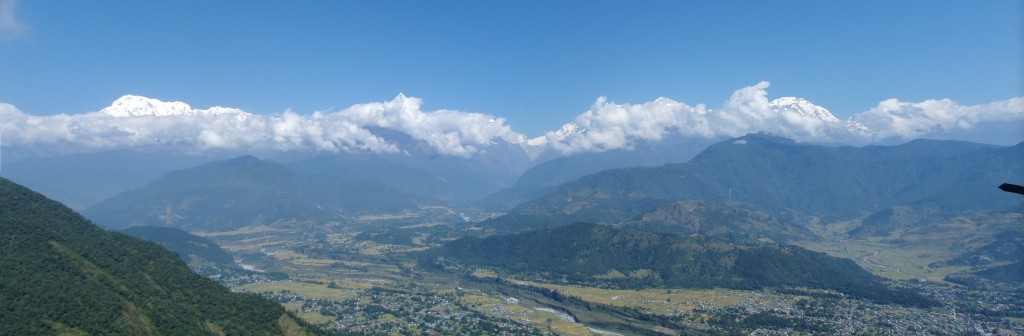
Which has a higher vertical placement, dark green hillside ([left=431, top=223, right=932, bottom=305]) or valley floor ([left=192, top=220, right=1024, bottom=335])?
dark green hillside ([left=431, top=223, right=932, bottom=305])

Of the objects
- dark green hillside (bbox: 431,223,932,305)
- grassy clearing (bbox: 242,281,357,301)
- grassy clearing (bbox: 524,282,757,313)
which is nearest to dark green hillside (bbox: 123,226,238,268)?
grassy clearing (bbox: 242,281,357,301)

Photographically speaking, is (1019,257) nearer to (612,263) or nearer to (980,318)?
(980,318)

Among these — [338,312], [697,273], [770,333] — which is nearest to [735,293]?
[697,273]

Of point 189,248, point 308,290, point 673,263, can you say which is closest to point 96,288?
point 308,290

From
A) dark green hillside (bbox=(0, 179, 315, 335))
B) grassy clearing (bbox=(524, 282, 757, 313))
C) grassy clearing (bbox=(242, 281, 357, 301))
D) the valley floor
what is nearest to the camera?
dark green hillside (bbox=(0, 179, 315, 335))

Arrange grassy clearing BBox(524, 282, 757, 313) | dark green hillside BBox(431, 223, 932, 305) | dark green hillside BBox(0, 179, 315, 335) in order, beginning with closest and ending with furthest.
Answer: dark green hillside BBox(0, 179, 315, 335)
grassy clearing BBox(524, 282, 757, 313)
dark green hillside BBox(431, 223, 932, 305)

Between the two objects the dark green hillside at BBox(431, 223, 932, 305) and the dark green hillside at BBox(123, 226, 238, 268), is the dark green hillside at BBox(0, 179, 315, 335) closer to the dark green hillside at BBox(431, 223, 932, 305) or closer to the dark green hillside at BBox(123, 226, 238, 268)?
the dark green hillside at BBox(123, 226, 238, 268)
